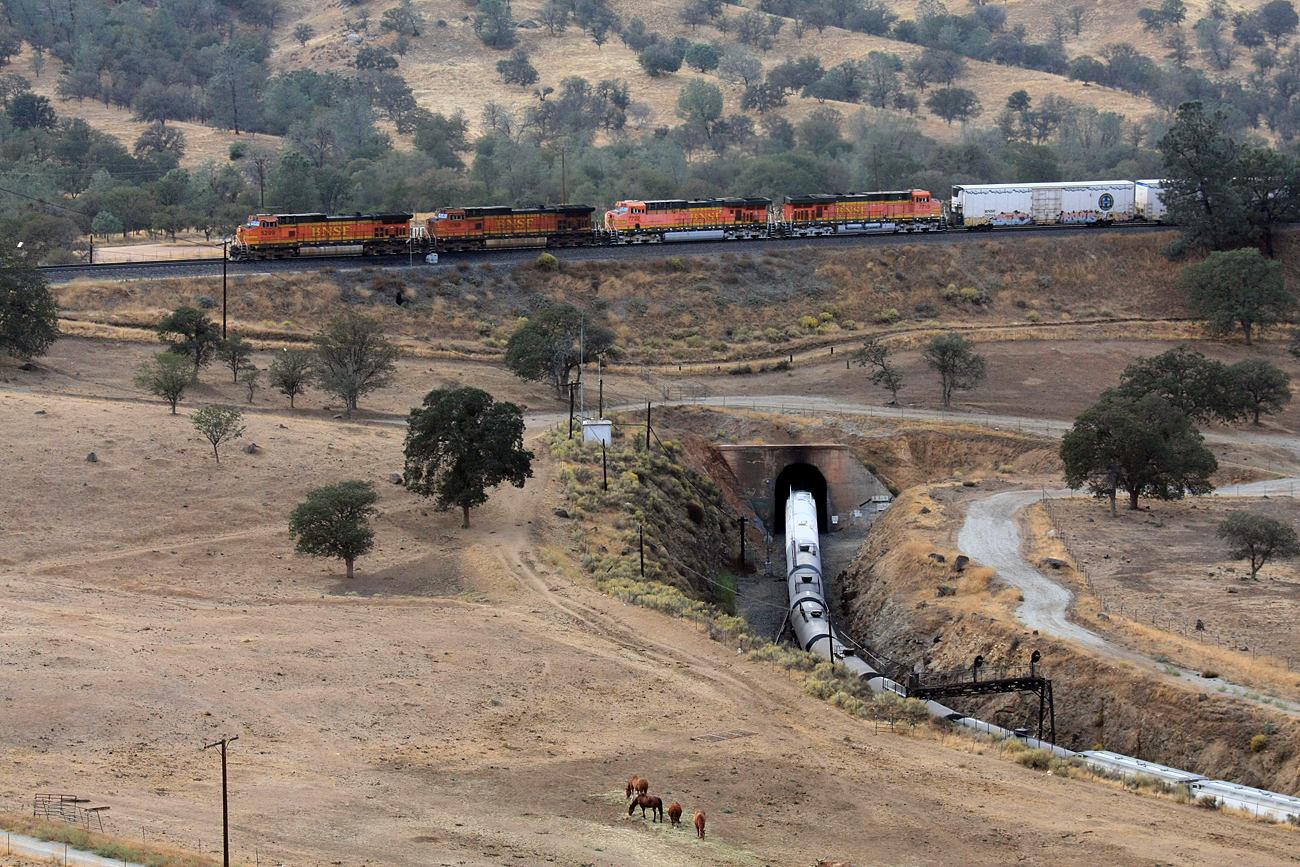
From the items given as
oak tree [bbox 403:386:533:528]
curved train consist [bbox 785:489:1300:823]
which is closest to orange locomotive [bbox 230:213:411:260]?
curved train consist [bbox 785:489:1300:823]

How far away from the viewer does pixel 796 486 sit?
251ft

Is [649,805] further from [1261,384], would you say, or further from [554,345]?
[1261,384]

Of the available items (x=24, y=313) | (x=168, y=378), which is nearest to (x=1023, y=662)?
(x=168, y=378)

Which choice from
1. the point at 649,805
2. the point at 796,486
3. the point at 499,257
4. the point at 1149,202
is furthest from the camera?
the point at 1149,202

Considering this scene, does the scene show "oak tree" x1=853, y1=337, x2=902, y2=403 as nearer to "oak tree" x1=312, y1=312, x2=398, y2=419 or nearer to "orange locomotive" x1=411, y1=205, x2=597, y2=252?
"orange locomotive" x1=411, y1=205, x2=597, y2=252

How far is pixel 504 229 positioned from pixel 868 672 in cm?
6157

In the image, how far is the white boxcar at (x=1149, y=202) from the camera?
112938mm

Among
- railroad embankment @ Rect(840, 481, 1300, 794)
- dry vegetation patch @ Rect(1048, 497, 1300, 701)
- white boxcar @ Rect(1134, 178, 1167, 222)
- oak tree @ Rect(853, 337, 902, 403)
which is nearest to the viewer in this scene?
railroad embankment @ Rect(840, 481, 1300, 794)

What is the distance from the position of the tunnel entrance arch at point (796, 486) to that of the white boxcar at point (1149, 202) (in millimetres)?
51364

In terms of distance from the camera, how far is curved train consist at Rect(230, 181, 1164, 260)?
322 ft

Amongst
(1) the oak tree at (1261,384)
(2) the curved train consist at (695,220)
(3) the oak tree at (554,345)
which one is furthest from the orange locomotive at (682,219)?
(1) the oak tree at (1261,384)

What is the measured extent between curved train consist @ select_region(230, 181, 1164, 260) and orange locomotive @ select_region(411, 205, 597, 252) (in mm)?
A: 70

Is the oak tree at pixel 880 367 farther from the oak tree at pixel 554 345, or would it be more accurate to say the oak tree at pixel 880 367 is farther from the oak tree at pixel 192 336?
the oak tree at pixel 192 336

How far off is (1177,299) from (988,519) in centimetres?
4977
